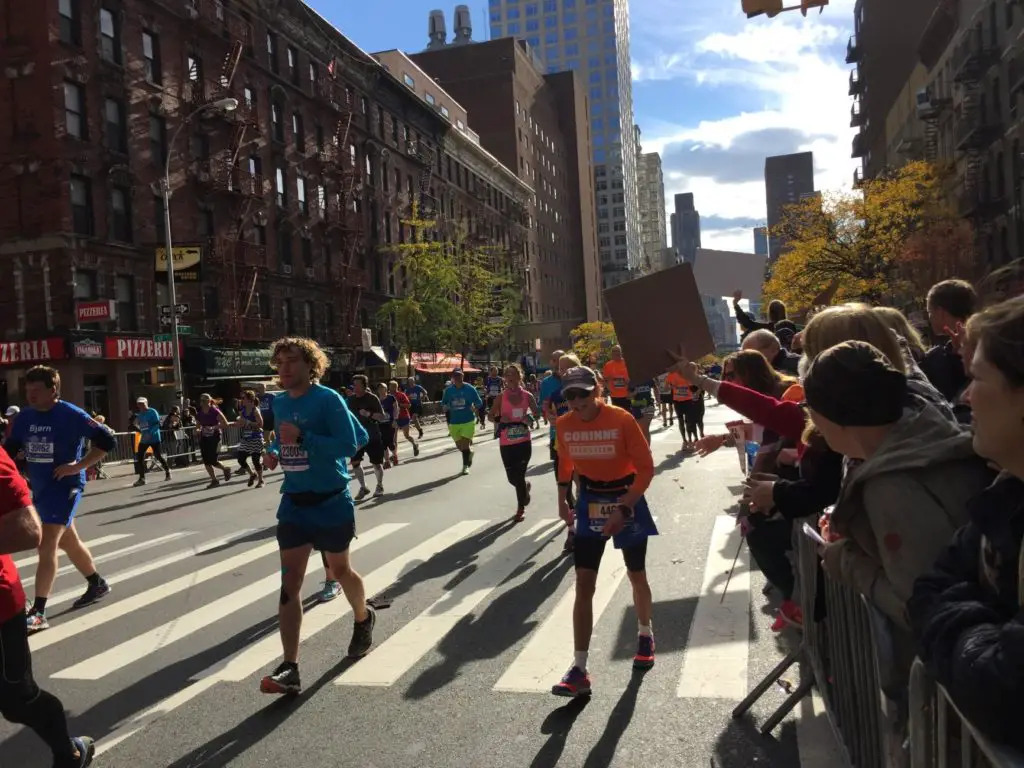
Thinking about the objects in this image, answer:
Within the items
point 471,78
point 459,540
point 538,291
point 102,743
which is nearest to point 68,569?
point 459,540

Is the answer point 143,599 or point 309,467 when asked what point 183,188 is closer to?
point 143,599

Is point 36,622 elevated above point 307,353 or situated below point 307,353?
below

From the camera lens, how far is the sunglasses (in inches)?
194

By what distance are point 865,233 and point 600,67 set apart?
135 metres

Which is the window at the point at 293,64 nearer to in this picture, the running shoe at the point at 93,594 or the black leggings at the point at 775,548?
the running shoe at the point at 93,594

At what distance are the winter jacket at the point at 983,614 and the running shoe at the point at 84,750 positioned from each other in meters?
3.52

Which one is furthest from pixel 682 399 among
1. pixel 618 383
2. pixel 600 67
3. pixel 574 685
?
pixel 600 67

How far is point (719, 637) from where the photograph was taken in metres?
5.35

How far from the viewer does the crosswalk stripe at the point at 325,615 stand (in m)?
5.24

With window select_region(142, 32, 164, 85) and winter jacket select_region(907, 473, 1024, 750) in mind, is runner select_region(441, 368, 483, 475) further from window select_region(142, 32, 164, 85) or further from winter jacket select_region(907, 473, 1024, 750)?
window select_region(142, 32, 164, 85)

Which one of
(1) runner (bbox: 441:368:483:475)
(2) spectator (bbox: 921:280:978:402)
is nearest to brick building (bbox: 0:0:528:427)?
(1) runner (bbox: 441:368:483:475)

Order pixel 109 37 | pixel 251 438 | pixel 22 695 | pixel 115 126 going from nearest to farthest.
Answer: pixel 22 695
pixel 251 438
pixel 109 37
pixel 115 126

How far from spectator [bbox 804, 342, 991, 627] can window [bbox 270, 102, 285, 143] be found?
38698mm

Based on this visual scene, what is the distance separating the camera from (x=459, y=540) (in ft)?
29.8
